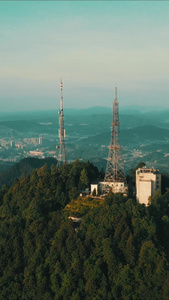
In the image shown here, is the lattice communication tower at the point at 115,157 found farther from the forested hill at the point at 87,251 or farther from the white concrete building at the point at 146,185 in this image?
the forested hill at the point at 87,251

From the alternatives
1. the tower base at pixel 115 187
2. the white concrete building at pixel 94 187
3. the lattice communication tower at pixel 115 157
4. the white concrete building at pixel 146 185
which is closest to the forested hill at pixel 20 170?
the white concrete building at pixel 94 187

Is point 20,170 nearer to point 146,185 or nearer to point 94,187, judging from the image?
point 94,187

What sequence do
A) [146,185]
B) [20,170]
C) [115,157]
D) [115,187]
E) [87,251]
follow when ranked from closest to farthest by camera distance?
[87,251], [146,185], [115,187], [115,157], [20,170]

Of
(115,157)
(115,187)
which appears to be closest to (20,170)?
(115,157)

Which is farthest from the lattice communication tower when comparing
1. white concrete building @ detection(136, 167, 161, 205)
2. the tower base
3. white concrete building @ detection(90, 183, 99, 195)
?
white concrete building @ detection(136, 167, 161, 205)

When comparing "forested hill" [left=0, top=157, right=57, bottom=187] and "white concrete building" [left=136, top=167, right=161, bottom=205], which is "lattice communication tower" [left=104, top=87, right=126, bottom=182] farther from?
"forested hill" [left=0, top=157, right=57, bottom=187]

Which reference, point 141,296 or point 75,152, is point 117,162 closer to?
point 141,296
